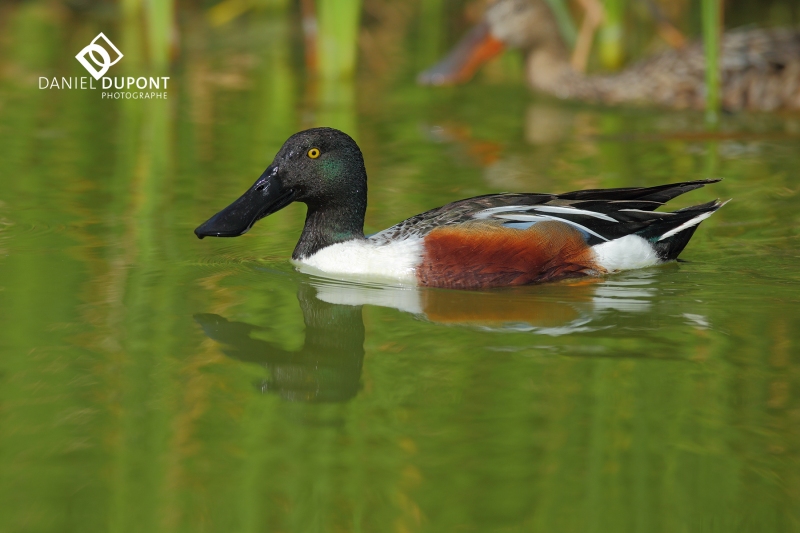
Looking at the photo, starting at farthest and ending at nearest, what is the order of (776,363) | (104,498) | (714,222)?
1. (714,222)
2. (776,363)
3. (104,498)

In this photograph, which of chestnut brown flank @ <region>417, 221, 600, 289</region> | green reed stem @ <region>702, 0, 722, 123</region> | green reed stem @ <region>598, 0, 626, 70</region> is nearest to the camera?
chestnut brown flank @ <region>417, 221, 600, 289</region>

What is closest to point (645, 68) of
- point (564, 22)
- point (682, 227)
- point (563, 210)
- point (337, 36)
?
point (564, 22)

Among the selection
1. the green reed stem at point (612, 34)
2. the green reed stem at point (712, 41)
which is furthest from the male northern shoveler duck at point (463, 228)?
the green reed stem at point (612, 34)

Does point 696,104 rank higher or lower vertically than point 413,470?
higher

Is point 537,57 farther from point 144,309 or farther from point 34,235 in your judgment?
point 144,309

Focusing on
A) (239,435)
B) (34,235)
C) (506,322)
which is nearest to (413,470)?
(239,435)

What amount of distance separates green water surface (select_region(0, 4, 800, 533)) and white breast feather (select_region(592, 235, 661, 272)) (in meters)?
0.12

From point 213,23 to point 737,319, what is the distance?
499 inches

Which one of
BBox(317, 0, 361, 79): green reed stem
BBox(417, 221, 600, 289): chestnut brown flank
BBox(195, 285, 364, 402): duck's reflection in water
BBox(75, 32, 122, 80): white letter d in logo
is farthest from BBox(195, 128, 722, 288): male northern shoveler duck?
BBox(75, 32, 122, 80): white letter d in logo

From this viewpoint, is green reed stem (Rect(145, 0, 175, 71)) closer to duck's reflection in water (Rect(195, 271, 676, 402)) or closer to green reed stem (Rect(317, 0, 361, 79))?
green reed stem (Rect(317, 0, 361, 79))

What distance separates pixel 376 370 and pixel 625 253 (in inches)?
85.2

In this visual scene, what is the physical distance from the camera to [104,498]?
12.0 feet

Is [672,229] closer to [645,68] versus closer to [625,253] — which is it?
[625,253]

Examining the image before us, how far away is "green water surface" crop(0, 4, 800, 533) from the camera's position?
145 inches
